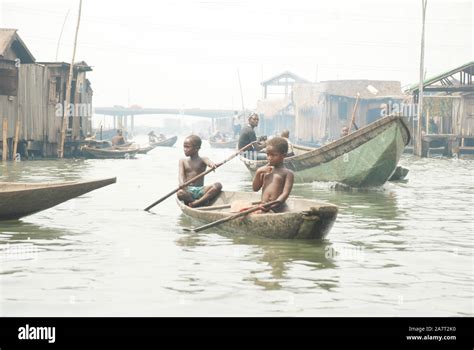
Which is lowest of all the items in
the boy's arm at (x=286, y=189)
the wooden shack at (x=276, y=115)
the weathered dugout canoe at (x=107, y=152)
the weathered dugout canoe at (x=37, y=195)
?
the weathered dugout canoe at (x=107, y=152)

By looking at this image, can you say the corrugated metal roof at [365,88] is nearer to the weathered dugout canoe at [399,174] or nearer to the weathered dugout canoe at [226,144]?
the weathered dugout canoe at [226,144]

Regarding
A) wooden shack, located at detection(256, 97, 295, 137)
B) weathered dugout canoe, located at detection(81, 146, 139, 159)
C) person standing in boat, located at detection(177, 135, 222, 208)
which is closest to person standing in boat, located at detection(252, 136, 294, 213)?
person standing in boat, located at detection(177, 135, 222, 208)

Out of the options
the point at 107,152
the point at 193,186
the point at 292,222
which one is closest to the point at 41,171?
the point at 107,152

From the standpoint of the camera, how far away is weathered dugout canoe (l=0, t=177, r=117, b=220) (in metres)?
10.3

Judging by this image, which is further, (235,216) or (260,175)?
(260,175)

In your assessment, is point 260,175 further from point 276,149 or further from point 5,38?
point 5,38

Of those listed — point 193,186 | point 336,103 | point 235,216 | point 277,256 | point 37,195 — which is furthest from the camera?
point 336,103

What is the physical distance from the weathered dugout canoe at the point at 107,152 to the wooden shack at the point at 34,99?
2.07 ft

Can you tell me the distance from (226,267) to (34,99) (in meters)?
21.9

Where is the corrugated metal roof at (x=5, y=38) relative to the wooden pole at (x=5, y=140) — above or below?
above

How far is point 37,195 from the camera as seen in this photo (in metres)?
10.4

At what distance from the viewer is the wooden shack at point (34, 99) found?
26188 mm

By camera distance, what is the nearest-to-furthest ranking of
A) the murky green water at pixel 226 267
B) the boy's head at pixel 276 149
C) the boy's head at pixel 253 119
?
1. the murky green water at pixel 226 267
2. the boy's head at pixel 276 149
3. the boy's head at pixel 253 119

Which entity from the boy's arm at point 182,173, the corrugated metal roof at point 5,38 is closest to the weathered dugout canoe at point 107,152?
the corrugated metal roof at point 5,38
